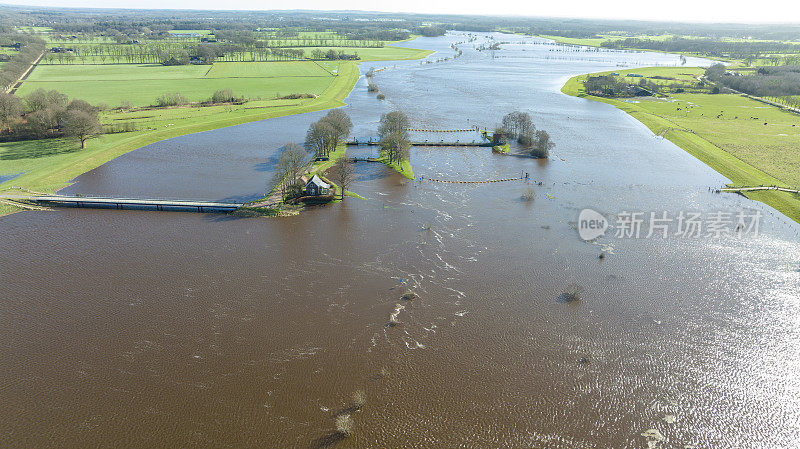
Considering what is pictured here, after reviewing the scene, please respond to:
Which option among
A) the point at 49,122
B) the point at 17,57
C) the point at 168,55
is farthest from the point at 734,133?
the point at 17,57

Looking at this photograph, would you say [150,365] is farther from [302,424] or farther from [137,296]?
[302,424]

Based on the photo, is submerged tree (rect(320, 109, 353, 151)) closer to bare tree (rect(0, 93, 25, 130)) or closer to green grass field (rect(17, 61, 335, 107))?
green grass field (rect(17, 61, 335, 107))

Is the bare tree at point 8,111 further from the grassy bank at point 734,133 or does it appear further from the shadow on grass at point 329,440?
the grassy bank at point 734,133

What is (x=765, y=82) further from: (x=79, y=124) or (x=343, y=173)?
(x=79, y=124)

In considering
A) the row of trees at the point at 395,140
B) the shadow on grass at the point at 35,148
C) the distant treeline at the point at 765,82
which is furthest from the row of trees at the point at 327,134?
the distant treeline at the point at 765,82

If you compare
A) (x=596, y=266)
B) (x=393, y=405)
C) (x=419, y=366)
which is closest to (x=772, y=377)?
(x=596, y=266)
